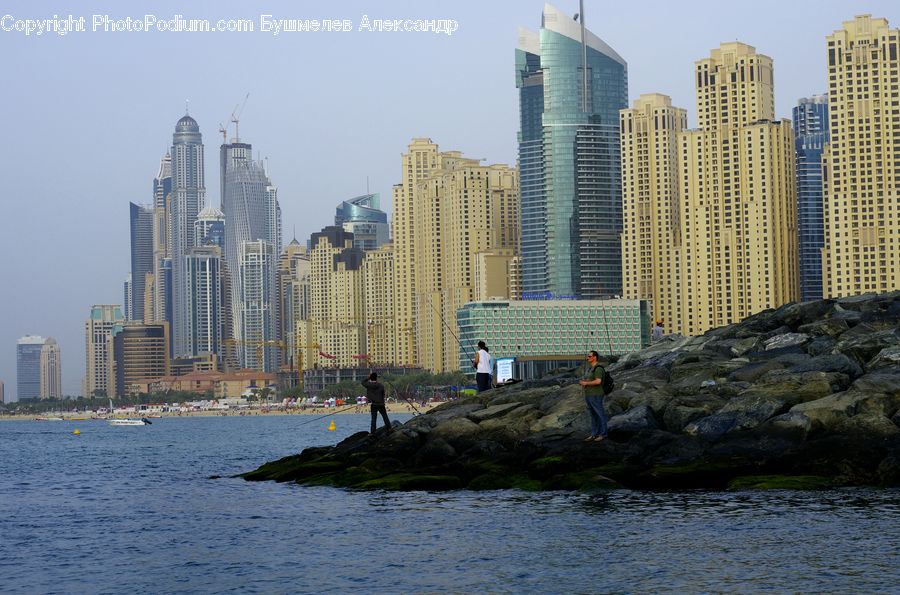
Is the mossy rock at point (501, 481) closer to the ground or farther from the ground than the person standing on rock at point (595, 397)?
closer to the ground

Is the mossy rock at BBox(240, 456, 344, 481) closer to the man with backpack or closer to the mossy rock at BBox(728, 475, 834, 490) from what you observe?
the man with backpack

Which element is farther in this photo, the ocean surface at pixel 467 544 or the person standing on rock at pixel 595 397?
the person standing on rock at pixel 595 397

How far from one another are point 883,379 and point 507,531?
12.8 m

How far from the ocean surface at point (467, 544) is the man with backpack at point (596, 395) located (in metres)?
3.12

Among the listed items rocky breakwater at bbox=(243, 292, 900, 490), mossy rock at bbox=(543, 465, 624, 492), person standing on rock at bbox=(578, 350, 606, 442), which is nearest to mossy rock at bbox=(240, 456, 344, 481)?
rocky breakwater at bbox=(243, 292, 900, 490)

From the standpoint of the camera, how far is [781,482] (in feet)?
107

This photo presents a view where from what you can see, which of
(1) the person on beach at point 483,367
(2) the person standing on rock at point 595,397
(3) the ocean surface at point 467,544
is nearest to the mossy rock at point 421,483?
(3) the ocean surface at point 467,544

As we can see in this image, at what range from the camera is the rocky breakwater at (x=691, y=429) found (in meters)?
34.0

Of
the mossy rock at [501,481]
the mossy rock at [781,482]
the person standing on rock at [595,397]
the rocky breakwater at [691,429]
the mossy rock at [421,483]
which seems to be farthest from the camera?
the mossy rock at [421,483]

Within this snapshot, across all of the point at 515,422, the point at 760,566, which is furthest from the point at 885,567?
the point at 515,422

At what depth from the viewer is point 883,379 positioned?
37000 millimetres

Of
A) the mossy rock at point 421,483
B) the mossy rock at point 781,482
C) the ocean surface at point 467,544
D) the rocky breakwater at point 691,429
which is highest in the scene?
the rocky breakwater at point 691,429

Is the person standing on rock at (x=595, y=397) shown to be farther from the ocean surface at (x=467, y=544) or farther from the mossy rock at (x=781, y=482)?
the mossy rock at (x=781, y=482)

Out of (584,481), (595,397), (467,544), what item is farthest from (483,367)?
(467,544)
